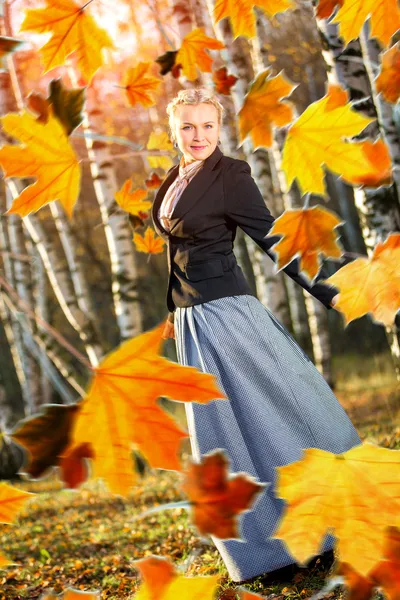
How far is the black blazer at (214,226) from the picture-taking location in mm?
2242

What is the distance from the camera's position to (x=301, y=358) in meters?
2.39

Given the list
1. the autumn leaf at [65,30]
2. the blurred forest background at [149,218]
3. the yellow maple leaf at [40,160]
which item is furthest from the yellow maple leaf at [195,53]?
the yellow maple leaf at [40,160]

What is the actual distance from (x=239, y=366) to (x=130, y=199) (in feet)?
2.31

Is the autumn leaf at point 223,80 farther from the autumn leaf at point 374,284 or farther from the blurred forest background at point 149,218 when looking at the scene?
the autumn leaf at point 374,284

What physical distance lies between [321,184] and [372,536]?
53 centimetres

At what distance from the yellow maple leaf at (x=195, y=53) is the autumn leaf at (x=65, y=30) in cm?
75

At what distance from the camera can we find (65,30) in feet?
3.66

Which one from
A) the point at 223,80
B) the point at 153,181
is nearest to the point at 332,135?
the point at 223,80

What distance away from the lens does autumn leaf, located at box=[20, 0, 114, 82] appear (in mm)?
1098

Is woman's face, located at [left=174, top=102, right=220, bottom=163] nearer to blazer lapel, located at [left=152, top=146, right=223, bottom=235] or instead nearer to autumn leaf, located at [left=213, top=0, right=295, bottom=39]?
blazer lapel, located at [left=152, top=146, right=223, bottom=235]

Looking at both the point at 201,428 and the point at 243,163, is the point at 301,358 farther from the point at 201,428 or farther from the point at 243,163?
the point at 243,163

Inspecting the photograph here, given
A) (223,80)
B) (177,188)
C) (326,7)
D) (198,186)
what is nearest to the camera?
(326,7)

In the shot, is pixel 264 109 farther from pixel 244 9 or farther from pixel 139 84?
pixel 139 84

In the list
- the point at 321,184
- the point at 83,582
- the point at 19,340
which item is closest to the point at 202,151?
the point at 321,184
